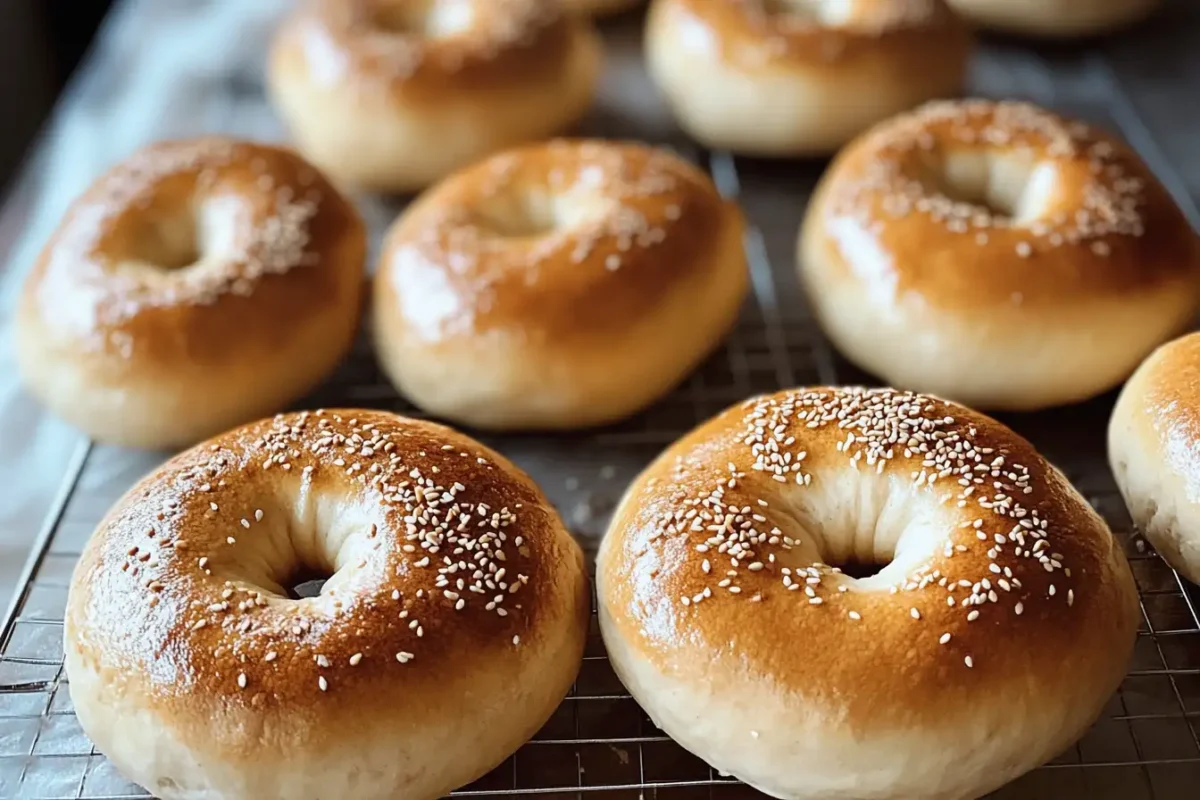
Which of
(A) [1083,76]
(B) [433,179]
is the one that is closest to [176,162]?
(B) [433,179]

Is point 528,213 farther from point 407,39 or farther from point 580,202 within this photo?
point 407,39

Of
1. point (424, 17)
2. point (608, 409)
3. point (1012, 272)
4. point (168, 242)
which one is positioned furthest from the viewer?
point (424, 17)

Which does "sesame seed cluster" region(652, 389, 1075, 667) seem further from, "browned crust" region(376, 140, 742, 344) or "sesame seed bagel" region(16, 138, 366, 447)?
"sesame seed bagel" region(16, 138, 366, 447)

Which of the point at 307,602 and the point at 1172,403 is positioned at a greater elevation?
the point at 307,602

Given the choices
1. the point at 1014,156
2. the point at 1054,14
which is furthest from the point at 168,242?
the point at 1054,14

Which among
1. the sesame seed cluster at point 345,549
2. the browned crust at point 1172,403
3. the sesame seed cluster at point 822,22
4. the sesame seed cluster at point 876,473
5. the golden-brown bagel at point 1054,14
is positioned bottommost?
the golden-brown bagel at point 1054,14

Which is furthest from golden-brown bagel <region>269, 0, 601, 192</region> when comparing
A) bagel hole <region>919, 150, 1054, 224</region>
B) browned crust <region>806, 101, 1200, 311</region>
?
bagel hole <region>919, 150, 1054, 224</region>

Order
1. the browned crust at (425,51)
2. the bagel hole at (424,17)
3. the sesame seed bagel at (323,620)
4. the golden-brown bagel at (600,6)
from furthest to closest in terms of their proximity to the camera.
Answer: the golden-brown bagel at (600,6) → the bagel hole at (424,17) → the browned crust at (425,51) → the sesame seed bagel at (323,620)

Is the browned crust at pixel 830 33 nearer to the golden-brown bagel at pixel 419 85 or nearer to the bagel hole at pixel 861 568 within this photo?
the golden-brown bagel at pixel 419 85

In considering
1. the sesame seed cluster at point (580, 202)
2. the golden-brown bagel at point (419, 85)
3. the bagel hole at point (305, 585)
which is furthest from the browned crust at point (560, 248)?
the bagel hole at point (305, 585)
